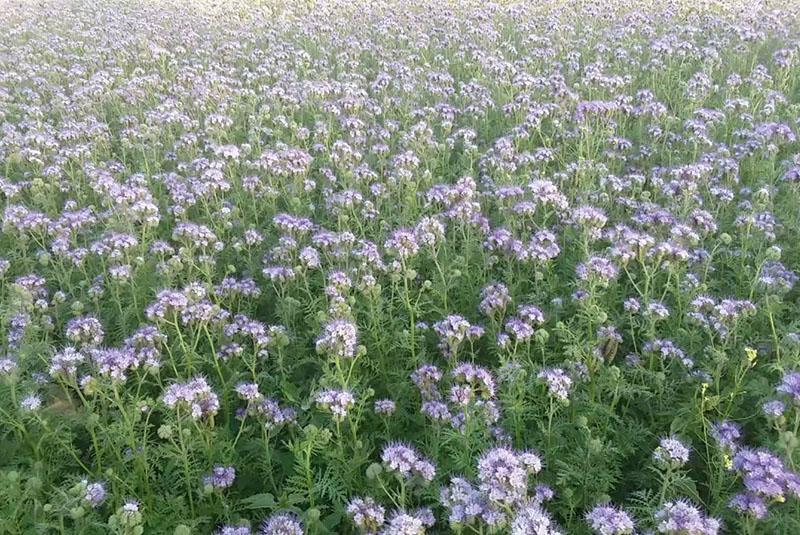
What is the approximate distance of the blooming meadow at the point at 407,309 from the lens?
11.9 ft

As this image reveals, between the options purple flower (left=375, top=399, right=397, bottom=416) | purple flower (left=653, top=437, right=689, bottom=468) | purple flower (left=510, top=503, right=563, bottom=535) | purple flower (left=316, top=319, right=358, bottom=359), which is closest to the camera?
purple flower (left=510, top=503, right=563, bottom=535)

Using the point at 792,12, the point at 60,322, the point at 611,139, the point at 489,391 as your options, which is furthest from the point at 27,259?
the point at 792,12

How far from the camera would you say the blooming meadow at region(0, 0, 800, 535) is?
11.9ft

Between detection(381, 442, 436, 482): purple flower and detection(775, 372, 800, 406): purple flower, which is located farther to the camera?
detection(775, 372, 800, 406): purple flower

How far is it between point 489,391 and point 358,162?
12.9 feet

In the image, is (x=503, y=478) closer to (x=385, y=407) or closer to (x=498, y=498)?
(x=498, y=498)

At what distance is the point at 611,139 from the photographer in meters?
7.02

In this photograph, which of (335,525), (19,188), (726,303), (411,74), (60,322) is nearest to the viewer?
(335,525)

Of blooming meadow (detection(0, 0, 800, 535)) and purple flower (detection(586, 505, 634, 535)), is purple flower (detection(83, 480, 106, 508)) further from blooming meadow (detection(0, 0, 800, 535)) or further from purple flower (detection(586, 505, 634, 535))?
purple flower (detection(586, 505, 634, 535))

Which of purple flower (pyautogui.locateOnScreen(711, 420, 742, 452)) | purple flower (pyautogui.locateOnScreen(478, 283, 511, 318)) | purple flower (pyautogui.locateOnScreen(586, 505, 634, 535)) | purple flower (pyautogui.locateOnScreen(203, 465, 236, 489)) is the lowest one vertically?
purple flower (pyautogui.locateOnScreen(203, 465, 236, 489))

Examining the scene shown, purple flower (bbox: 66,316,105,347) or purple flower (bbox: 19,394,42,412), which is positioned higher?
purple flower (bbox: 66,316,105,347)

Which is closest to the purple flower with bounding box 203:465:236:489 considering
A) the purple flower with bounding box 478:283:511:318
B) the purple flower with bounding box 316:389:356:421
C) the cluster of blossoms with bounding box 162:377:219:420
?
the cluster of blossoms with bounding box 162:377:219:420

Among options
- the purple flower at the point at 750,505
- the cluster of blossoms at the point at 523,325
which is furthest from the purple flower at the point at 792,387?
the cluster of blossoms at the point at 523,325

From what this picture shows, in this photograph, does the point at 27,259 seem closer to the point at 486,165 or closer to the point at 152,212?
the point at 152,212
